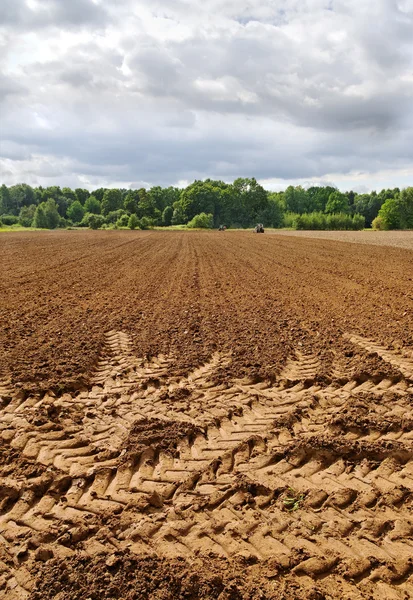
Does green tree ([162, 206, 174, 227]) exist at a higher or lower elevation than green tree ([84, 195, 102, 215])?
lower

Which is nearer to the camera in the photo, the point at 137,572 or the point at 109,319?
the point at 137,572

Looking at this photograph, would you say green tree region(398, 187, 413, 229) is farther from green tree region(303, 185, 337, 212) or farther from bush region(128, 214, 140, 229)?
bush region(128, 214, 140, 229)

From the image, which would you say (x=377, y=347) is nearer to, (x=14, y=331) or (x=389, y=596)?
(x=389, y=596)

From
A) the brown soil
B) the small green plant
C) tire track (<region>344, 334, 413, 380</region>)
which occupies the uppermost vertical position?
the brown soil

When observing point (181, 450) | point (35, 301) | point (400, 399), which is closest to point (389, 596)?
point (181, 450)

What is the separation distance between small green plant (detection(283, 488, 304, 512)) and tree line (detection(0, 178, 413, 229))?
337ft

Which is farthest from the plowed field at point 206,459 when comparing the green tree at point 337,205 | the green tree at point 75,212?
the green tree at point 75,212

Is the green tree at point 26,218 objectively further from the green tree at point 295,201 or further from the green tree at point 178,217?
the green tree at point 295,201

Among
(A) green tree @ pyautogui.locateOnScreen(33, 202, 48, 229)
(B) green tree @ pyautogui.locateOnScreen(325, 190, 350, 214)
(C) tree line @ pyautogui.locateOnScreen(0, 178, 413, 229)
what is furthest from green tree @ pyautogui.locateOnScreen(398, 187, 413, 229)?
(A) green tree @ pyautogui.locateOnScreen(33, 202, 48, 229)

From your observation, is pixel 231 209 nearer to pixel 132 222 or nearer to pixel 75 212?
pixel 132 222

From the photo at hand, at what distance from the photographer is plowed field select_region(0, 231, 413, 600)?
3.01 meters

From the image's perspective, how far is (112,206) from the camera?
174125 mm

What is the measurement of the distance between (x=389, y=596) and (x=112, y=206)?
181 m

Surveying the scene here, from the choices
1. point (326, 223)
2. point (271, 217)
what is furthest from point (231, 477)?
point (271, 217)
